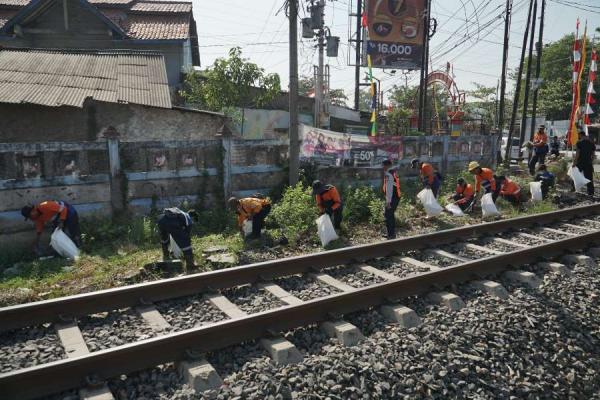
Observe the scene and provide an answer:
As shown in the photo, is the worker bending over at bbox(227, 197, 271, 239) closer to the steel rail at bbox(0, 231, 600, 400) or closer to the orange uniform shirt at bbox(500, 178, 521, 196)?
the steel rail at bbox(0, 231, 600, 400)

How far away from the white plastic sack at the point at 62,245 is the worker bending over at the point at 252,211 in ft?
8.92

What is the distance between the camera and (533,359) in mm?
4121

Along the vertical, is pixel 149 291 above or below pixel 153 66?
below

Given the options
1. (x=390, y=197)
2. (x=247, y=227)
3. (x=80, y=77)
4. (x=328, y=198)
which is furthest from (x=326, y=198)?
(x=80, y=77)

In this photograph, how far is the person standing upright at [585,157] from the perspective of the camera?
1254cm

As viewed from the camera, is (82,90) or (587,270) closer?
(587,270)

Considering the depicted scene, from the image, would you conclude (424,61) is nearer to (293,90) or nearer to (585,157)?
(585,157)

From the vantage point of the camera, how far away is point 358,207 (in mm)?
10086

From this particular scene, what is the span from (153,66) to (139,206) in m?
7.95

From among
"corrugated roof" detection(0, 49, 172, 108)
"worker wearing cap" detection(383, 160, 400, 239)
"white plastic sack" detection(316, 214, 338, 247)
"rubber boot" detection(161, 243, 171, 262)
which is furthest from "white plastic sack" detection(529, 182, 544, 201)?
"corrugated roof" detection(0, 49, 172, 108)

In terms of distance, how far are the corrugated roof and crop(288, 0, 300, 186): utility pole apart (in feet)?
13.3

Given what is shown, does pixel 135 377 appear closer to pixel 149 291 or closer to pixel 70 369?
pixel 70 369

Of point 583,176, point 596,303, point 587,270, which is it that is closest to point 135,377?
point 596,303

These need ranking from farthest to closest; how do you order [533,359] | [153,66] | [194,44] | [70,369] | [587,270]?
[194,44] → [153,66] → [587,270] → [533,359] → [70,369]
